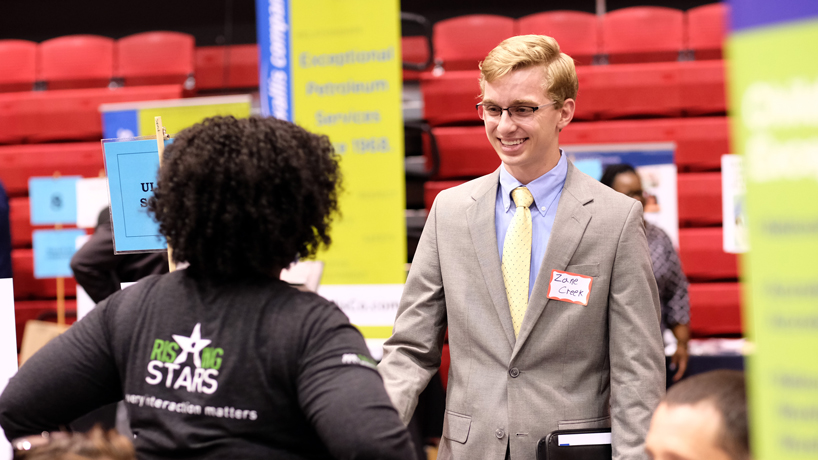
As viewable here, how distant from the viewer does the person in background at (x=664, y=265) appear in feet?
10.8

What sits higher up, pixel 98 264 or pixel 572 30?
pixel 572 30

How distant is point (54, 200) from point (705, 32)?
15.6 feet

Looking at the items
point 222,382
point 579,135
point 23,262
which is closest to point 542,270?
point 222,382

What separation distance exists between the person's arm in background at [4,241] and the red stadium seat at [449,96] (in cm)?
314

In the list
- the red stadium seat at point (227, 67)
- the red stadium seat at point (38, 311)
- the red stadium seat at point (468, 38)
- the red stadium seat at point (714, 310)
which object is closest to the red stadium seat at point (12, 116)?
the red stadium seat at point (38, 311)

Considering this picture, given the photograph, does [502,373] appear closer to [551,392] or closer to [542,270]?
[551,392]

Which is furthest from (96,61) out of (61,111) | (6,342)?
(6,342)

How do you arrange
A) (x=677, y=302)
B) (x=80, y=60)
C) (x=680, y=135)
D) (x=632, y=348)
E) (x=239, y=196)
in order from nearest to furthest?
(x=239, y=196), (x=632, y=348), (x=677, y=302), (x=680, y=135), (x=80, y=60)

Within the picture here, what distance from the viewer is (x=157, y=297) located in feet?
3.70

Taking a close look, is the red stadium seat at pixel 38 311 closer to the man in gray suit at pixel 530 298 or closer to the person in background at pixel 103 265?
the person in background at pixel 103 265

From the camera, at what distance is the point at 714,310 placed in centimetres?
514

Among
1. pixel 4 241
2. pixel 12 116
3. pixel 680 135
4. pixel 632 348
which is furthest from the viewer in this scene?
pixel 12 116

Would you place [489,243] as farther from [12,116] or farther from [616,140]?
[12,116]

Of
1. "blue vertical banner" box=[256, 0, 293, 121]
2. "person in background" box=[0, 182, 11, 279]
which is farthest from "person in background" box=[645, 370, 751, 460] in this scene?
"blue vertical banner" box=[256, 0, 293, 121]
